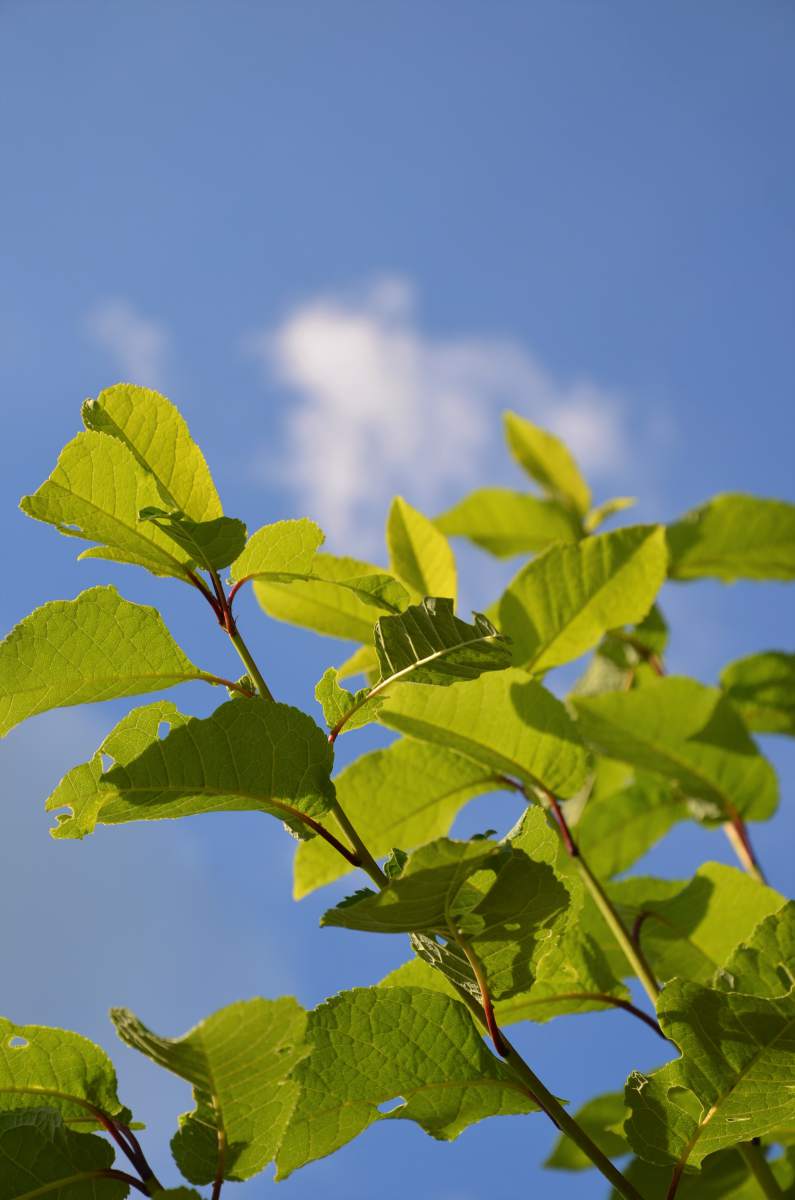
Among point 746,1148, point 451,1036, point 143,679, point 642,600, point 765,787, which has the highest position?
point 642,600

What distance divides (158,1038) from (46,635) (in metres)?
0.45

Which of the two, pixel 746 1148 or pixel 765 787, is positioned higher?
pixel 765 787

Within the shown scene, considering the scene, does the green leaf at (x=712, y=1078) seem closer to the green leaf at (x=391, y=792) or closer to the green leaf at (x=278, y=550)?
the green leaf at (x=278, y=550)

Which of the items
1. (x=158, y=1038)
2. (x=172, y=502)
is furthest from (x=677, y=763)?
(x=158, y=1038)

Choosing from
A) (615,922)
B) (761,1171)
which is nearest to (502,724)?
(615,922)

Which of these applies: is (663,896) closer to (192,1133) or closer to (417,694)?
(417,694)

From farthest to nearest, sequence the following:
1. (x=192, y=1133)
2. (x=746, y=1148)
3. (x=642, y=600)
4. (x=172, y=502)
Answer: (x=642, y=600) < (x=746, y=1148) < (x=172, y=502) < (x=192, y=1133)

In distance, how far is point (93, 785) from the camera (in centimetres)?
112

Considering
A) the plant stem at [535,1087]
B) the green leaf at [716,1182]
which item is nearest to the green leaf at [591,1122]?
the green leaf at [716,1182]

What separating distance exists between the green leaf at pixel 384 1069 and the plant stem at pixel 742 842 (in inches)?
48.0

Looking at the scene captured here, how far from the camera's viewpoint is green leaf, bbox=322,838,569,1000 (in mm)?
946

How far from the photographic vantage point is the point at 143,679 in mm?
1196

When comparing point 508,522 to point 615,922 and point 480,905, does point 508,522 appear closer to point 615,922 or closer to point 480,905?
point 615,922

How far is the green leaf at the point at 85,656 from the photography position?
1143mm
